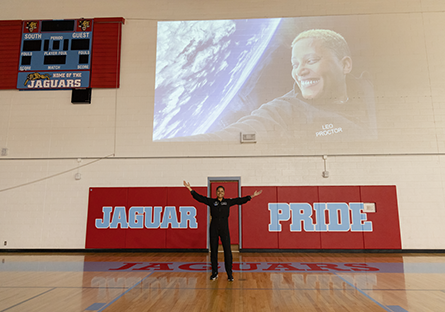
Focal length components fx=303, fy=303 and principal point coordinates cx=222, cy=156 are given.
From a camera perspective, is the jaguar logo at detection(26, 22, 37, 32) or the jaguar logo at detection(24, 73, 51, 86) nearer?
the jaguar logo at detection(24, 73, 51, 86)

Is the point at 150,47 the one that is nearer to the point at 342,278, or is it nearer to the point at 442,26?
the point at 342,278

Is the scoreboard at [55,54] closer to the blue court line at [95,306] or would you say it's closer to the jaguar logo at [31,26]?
the jaguar logo at [31,26]

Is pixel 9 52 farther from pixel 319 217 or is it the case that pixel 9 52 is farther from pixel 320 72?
pixel 319 217

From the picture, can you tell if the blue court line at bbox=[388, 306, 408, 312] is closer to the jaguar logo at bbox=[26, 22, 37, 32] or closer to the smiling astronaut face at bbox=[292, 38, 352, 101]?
the smiling astronaut face at bbox=[292, 38, 352, 101]

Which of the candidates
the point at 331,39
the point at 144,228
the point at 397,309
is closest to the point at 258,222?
the point at 144,228

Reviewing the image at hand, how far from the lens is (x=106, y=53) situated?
10023 millimetres

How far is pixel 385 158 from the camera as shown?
9.11 metres

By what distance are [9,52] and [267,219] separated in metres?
10.1

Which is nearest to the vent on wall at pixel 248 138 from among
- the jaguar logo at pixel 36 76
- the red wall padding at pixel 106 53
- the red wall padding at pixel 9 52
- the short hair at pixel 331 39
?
the short hair at pixel 331 39

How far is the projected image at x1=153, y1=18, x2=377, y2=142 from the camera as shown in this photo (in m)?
9.39

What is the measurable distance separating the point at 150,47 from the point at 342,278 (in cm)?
873

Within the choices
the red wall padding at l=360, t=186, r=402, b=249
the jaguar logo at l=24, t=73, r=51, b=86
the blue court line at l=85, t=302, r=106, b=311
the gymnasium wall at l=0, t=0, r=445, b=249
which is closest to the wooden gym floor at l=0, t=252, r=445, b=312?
the blue court line at l=85, t=302, r=106, b=311

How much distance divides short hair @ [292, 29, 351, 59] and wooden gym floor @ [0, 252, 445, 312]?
628 cm

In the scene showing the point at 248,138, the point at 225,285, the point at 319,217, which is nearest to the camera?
the point at 225,285
